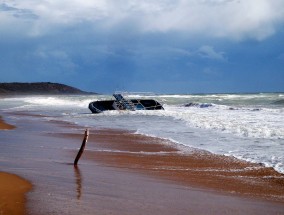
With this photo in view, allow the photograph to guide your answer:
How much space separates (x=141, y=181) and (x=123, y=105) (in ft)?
89.3

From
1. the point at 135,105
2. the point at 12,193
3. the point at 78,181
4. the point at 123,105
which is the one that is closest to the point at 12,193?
the point at 12,193

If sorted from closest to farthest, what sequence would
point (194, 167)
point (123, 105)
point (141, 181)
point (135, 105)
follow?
point (141, 181) → point (194, 167) → point (123, 105) → point (135, 105)

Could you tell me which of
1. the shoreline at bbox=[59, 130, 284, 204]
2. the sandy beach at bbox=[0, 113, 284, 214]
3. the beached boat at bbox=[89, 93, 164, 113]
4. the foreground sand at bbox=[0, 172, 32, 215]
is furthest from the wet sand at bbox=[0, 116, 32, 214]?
the beached boat at bbox=[89, 93, 164, 113]

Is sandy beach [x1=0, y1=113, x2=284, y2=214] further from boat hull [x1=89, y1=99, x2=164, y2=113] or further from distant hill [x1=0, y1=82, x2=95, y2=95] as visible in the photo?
distant hill [x1=0, y1=82, x2=95, y2=95]

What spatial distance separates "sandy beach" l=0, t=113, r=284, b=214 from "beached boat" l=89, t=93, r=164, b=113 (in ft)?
71.7

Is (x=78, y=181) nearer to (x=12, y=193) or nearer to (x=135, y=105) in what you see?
(x=12, y=193)

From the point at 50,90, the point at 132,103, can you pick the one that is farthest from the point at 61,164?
the point at 50,90

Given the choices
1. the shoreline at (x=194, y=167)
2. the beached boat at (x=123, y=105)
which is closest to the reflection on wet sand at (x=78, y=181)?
the shoreline at (x=194, y=167)

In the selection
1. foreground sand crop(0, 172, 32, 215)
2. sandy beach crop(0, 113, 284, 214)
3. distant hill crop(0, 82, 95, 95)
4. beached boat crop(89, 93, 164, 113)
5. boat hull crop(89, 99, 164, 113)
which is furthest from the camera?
distant hill crop(0, 82, 95, 95)

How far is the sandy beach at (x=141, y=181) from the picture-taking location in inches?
234

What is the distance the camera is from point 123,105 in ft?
115

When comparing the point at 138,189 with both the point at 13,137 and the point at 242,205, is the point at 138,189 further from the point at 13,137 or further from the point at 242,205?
the point at 13,137

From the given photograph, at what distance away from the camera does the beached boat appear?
3478 cm

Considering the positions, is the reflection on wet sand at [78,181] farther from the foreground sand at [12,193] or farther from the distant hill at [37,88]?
the distant hill at [37,88]
